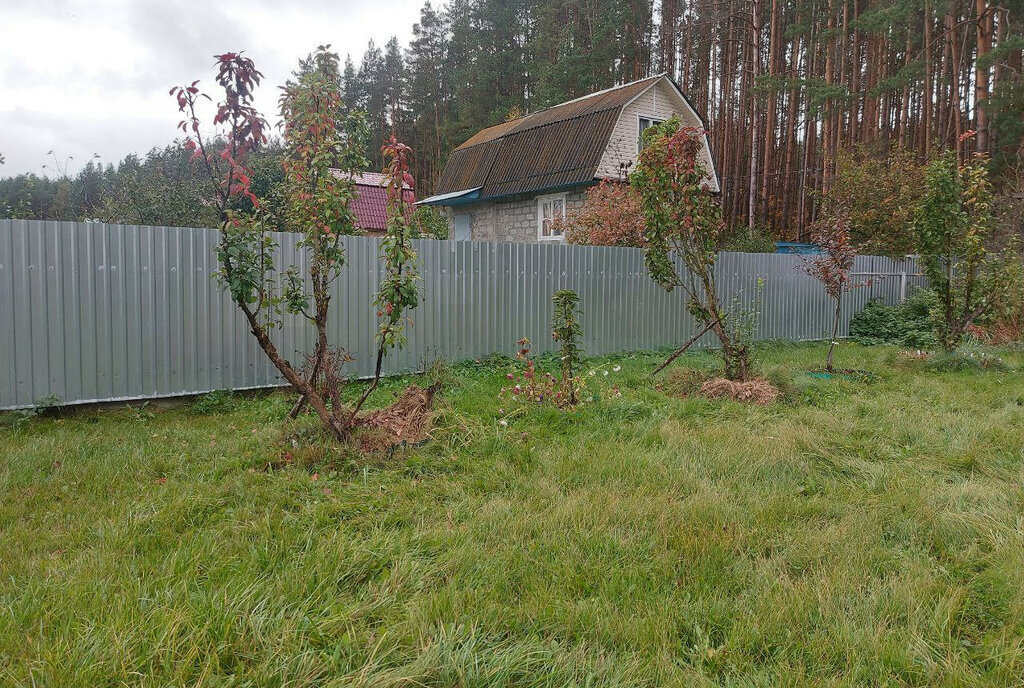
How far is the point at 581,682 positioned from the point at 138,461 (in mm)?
3335

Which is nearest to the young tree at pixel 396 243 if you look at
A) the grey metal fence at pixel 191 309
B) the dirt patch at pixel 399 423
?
the dirt patch at pixel 399 423

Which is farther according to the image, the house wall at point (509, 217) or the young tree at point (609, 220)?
the house wall at point (509, 217)

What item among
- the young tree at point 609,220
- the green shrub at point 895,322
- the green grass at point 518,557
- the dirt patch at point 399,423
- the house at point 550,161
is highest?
the house at point 550,161

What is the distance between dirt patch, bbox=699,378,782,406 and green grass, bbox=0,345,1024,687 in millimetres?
1296

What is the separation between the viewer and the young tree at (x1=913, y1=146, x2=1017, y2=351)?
855 centimetres

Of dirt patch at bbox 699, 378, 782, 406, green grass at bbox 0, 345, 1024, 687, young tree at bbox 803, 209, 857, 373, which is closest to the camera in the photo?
green grass at bbox 0, 345, 1024, 687

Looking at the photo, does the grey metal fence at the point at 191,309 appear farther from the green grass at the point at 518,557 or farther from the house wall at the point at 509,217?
the house wall at the point at 509,217

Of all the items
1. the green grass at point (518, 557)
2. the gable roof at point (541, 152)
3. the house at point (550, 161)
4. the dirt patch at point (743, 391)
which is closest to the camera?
the green grass at point (518, 557)

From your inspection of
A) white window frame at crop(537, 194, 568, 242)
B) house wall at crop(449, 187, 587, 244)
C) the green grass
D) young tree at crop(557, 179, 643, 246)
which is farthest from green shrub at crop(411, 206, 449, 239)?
the green grass

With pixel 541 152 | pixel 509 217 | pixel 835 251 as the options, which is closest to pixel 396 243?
pixel 835 251

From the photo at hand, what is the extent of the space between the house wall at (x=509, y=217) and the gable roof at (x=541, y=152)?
0.58 meters

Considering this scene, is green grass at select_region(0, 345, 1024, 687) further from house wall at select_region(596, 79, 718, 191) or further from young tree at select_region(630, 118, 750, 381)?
house wall at select_region(596, 79, 718, 191)

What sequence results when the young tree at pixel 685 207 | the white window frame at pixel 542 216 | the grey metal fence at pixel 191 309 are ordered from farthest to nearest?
the white window frame at pixel 542 216, the young tree at pixel 685 207, the grey metal fence at pixel 191 309

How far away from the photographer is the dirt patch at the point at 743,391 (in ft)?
20.5
